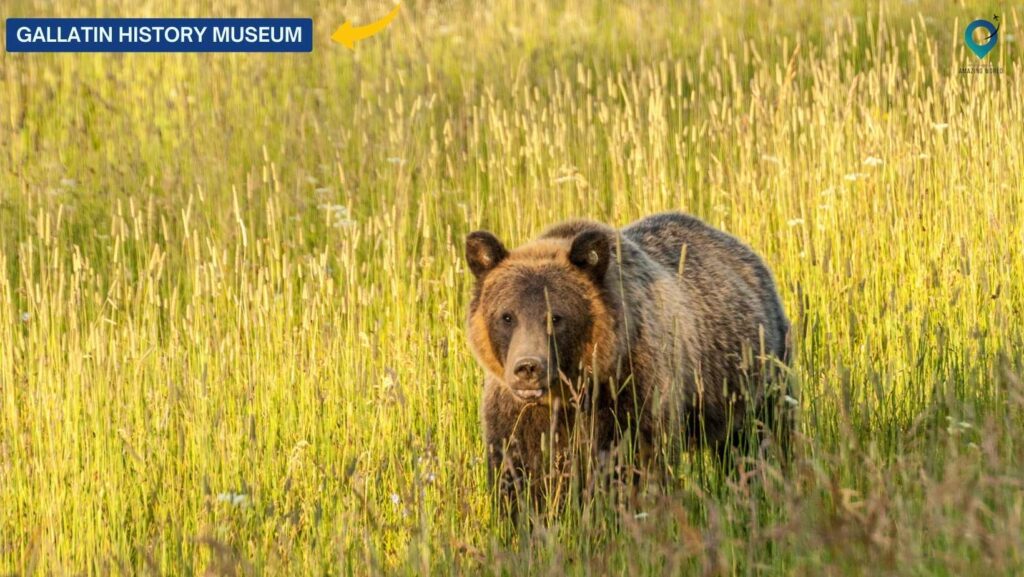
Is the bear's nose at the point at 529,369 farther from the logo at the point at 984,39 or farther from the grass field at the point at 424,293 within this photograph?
the logo at the point at 984,39

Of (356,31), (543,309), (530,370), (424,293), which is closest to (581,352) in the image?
(543,309)

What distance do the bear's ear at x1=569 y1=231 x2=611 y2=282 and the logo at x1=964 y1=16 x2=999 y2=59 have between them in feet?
22.3

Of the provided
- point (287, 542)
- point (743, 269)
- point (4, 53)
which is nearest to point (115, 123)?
point (4, 53)

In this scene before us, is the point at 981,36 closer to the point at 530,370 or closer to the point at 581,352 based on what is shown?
the point at 581,352

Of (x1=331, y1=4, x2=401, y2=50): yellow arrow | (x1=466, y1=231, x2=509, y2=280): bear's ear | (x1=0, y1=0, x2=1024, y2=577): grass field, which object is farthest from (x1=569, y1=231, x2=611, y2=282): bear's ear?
(x1=331, y1=4, x2=401, y2=50): yellow arrow

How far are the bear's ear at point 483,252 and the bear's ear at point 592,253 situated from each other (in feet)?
1.01

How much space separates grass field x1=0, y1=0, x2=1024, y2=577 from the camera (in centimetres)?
453

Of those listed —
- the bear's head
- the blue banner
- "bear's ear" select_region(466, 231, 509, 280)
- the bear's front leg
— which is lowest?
the bear's front leg

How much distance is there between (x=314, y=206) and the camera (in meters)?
9.56

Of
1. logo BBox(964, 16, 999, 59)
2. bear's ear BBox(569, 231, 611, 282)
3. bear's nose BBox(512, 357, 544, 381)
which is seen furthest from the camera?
logo BBox(964, 16, 999, 59)

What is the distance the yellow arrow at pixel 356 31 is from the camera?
12.6m

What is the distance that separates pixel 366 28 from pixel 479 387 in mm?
7156

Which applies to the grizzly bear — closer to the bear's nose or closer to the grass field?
the bear's nose

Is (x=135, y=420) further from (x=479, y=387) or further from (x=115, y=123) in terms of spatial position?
(x=115, y=123)
